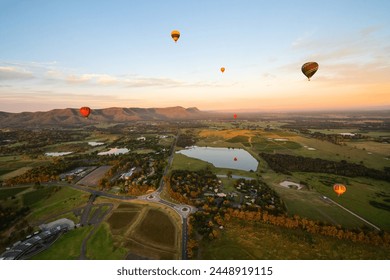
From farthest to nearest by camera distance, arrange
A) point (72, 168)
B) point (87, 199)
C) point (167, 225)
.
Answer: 1. point (72, 168)
2. point (87, 199)
3. point (167, 225)

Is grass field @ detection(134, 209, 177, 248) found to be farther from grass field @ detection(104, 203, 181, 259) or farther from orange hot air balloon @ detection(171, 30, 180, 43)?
orange hot air balloon @ detection(171, 30, 180, 43)

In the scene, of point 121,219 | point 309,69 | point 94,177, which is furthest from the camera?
point 94,177

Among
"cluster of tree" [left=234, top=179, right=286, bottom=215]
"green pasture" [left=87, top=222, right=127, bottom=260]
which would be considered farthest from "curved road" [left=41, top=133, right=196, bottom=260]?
"cluster of tree" [left=234, top=179, right=286, bottom=215]

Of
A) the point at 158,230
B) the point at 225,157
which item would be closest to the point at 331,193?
the point at 158,230

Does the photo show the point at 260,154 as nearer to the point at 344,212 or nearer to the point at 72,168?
the point at 344,212

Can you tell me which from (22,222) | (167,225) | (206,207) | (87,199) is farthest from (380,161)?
(22,222)

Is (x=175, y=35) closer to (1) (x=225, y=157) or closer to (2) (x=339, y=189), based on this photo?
(2) (x=339, y=189)
